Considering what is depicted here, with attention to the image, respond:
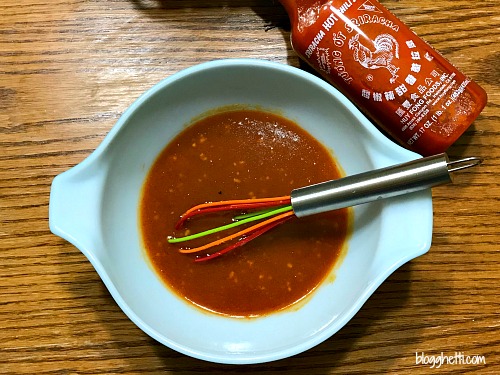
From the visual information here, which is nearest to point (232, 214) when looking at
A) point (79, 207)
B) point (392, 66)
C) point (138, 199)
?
point (138, 199)

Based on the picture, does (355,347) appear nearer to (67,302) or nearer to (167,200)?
(167,200)

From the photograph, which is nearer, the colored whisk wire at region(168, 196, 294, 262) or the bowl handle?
the bowl handle

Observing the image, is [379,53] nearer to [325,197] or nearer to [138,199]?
[325,197]

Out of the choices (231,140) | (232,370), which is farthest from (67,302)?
(231,140)

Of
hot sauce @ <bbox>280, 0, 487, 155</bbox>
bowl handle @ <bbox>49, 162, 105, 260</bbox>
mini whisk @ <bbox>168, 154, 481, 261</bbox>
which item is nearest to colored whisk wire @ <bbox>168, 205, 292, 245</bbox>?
mini whisk @ <bbox>168, 154, 481, 261</bbox>

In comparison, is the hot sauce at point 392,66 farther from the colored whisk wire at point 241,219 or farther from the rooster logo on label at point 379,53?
the colored whisk wire at point 241,219

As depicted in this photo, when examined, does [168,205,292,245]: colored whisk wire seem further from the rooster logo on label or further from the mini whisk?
the rooster logo on label
